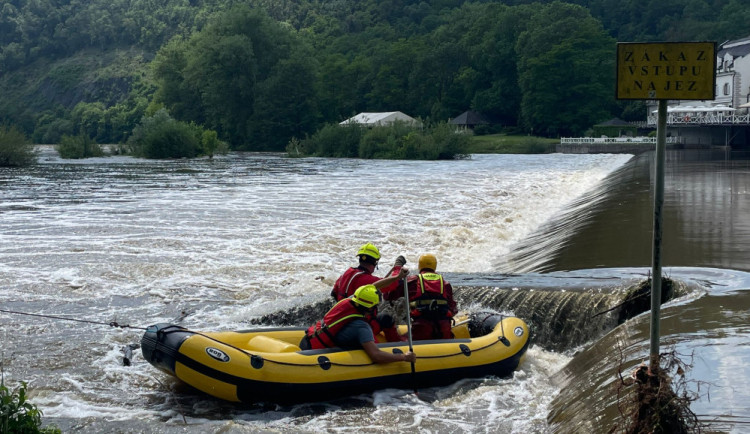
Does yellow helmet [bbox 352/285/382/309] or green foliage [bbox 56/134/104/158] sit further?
green foliage [bbox 56/134/104/158]

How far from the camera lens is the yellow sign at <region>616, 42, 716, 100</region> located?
512cm

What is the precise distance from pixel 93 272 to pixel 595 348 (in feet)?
30.6

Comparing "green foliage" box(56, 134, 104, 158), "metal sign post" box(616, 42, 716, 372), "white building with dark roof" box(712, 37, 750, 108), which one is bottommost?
"green foliage" box(56, 134, 104, 158)

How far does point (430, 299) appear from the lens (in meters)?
8.74

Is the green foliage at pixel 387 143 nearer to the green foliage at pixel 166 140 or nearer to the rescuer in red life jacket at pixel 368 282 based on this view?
the green foliage at pixel 166 140

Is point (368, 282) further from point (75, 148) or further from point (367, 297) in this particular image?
point (75, 148)

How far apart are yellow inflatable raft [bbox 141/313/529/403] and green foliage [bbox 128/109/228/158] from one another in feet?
172

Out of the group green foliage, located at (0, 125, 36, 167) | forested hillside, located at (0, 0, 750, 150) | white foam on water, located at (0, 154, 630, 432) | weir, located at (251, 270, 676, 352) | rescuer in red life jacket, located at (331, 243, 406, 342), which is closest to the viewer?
white foam on water, located at (0, 154, 630, 432)

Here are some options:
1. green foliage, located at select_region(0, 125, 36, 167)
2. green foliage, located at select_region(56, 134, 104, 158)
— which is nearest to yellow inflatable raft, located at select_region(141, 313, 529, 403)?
green foliage, located at select_region(0, 125, 36, 167)

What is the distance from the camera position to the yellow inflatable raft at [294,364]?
7645 millimetres

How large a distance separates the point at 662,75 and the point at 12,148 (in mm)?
46235

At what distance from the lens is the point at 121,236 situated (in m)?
18.1

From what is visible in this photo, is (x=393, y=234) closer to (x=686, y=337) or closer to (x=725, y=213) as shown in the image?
(x=725, y=213)

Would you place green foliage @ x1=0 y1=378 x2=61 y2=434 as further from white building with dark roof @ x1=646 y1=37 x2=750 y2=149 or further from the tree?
the tree
